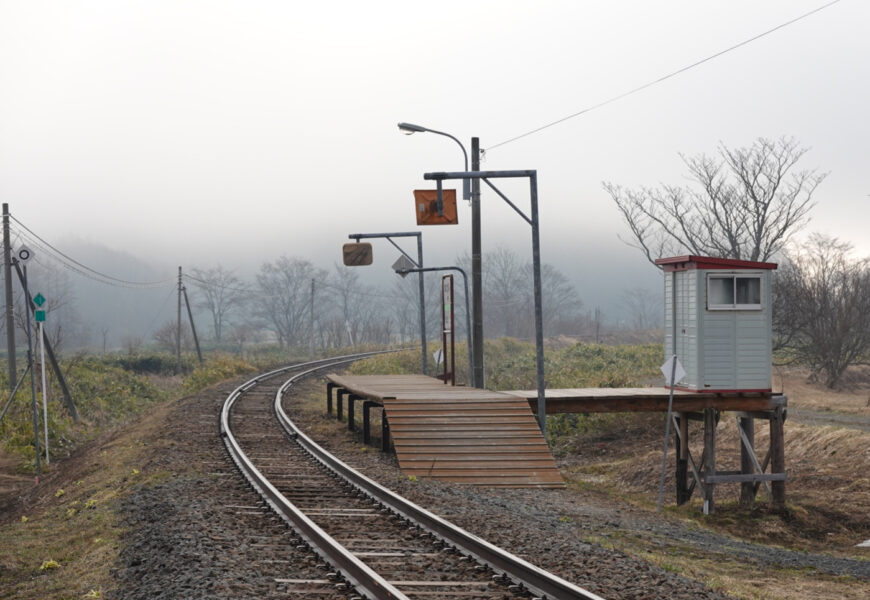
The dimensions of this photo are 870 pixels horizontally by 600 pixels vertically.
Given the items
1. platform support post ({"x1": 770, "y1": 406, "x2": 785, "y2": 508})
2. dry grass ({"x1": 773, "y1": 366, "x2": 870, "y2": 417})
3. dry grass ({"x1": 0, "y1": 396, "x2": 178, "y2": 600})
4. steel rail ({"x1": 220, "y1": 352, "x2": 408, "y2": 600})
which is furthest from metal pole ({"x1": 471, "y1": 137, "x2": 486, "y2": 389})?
dry grass ({"x1": 773, "y1": 366, "x2": 870, "y2": 417})

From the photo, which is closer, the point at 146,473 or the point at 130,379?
the point at 146,473

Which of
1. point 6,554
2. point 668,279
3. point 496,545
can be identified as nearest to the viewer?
point 496,545

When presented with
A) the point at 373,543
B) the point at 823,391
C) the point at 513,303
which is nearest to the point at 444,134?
the point at 373,543

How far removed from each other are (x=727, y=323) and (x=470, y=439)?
508 centimetres

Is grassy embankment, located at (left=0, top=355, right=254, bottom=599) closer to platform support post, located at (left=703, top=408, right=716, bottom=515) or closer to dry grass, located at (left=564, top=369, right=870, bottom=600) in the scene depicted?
dry grass, located at (left=564, top=369, right=870, bottom=600)

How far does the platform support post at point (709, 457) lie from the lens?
16078 millimetres

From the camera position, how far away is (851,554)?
12992mm

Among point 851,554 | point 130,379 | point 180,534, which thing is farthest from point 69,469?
point 130,379

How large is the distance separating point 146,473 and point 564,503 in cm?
643

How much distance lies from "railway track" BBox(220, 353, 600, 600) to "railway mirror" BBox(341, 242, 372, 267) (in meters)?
12.7

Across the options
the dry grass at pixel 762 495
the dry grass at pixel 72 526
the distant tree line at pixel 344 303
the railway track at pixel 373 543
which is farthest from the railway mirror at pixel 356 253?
the distant tree line at pixel 344 303

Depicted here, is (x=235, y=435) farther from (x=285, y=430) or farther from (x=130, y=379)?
(x=130, y=379)

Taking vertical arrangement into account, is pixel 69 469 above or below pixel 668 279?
below

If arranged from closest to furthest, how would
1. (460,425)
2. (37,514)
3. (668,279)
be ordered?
1. (37,514)
2. (460,425)
3. (668,279)
